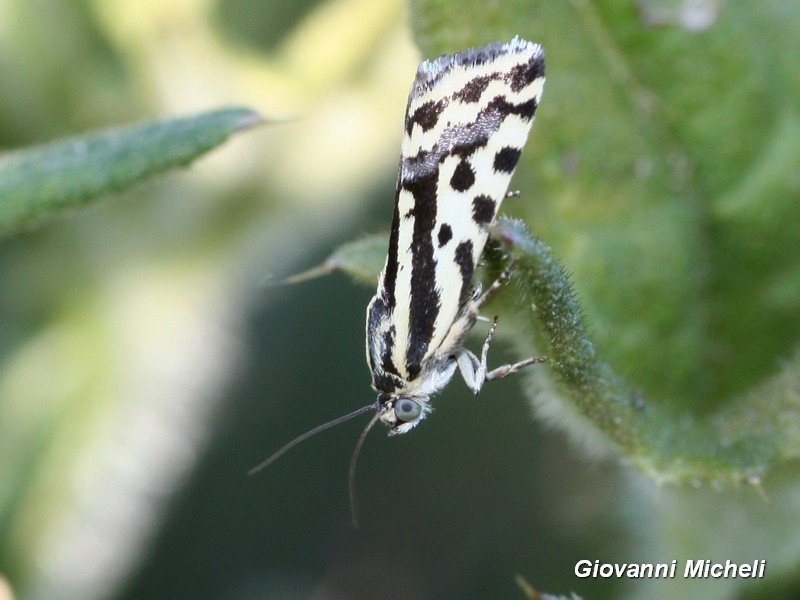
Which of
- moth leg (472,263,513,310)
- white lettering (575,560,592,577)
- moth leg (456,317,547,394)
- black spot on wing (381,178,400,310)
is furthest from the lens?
white lettering (575,560,592,577)

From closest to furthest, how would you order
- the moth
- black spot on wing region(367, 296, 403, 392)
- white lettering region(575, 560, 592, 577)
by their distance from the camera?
the moth < black spot on wing region(367, 296, 403, 392) < white lettering region(575, 560, 592, 577)

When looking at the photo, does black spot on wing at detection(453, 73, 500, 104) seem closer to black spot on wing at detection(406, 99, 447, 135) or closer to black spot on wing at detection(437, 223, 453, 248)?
black spot on wing at detection(406, 99, 447, 135)

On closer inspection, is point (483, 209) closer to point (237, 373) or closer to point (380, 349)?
point (380, 349)

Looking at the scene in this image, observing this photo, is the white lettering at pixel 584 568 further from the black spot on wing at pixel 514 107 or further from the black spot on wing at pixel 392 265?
the black spot on wing at pixel 514 107

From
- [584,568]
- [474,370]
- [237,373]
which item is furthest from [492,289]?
[237,373]

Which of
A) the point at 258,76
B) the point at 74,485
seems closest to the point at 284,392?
the point at 74,485

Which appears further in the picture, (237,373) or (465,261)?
(237,373)

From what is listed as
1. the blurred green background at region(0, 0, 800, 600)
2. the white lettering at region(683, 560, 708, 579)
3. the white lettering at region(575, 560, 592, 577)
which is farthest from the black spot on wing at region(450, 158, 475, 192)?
the white lettering at region(575, 560, 592, 577)
